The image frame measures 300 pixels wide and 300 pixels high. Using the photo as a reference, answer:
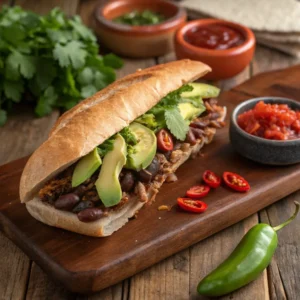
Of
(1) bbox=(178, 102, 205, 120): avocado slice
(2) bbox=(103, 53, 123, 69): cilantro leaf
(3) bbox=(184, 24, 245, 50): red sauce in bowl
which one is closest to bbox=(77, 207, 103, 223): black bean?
(1) bbox=(178, 102, 205, 120): avocado slice

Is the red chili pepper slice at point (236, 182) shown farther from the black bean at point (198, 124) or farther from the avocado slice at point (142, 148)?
the avocado slice at point (142, 148)

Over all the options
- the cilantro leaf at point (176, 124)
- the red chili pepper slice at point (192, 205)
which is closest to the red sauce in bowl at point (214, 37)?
the cilantro leaf at point (176, 124)

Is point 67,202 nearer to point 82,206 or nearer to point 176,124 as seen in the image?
point 82,206

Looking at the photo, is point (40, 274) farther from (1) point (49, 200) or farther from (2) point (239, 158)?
(2) point (239, 158)

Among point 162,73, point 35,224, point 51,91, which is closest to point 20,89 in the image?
point 51,91

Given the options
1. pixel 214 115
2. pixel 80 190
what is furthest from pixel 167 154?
pixel 80 190

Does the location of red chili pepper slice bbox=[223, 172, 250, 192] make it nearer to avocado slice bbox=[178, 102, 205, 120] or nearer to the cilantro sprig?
the cilantro sprig
